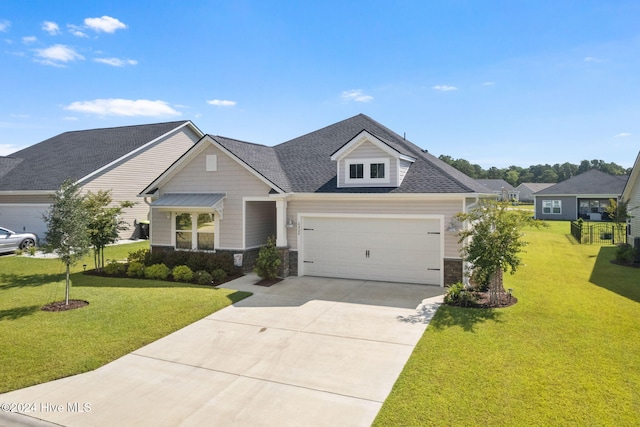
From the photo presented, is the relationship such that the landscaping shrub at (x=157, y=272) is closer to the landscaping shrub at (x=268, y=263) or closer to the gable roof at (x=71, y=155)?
the landscaping shrub at (x=268, y=263)

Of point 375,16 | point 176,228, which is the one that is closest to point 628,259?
point 375,16

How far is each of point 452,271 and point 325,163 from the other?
23.6ft

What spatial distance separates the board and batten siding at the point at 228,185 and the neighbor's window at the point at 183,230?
118 cm

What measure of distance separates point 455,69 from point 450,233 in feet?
29.8

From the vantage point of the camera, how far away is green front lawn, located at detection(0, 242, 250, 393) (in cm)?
749

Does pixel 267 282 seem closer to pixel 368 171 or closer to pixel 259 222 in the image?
pixel 259 222

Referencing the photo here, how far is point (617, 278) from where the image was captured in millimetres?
14805

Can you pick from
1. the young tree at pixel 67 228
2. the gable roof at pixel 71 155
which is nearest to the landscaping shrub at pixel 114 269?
the young tree at pixel 67 228

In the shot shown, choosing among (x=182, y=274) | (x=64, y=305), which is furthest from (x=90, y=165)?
(x=64, y=305)

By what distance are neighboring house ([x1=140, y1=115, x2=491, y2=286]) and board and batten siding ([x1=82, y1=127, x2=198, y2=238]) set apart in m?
9.83

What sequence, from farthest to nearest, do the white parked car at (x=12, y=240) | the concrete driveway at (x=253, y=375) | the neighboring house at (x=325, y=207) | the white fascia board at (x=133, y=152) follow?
the white fascia board at (x=133, y=152)
the white parked car at (x=12, y=240)
the neighboring house at (x=325, y=207)
the concrete driveway at (x=253, y=375)

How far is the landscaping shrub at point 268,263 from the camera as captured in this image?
1453 cm

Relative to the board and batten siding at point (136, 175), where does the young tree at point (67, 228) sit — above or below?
below

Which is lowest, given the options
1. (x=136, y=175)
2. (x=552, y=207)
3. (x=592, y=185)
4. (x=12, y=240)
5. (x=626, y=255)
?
(x=626, y=255)
